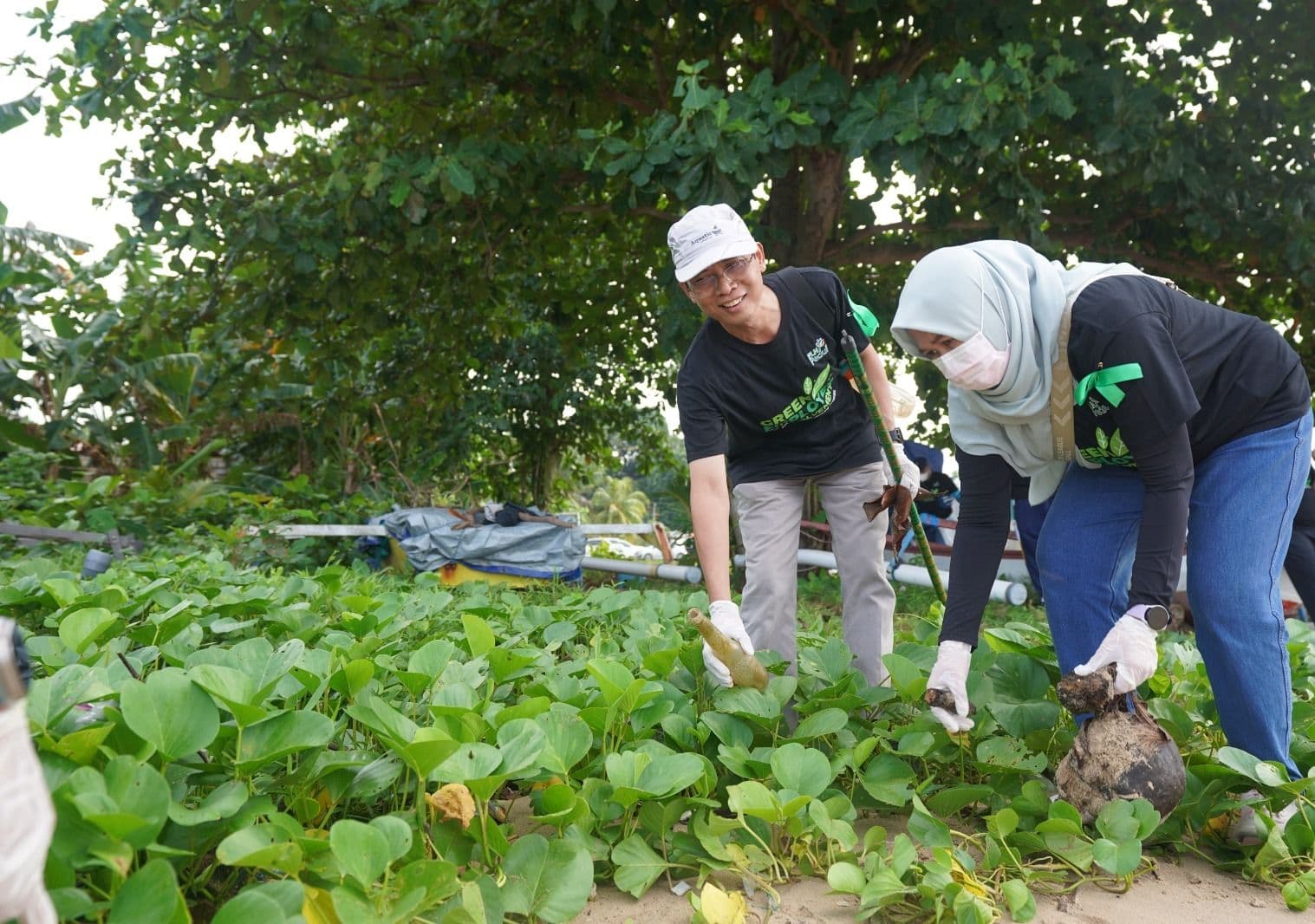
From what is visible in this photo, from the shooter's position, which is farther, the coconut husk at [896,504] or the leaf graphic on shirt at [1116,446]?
the coconut husk at [896,504]

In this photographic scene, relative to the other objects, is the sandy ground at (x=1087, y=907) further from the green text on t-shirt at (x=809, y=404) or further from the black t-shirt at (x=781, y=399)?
the green text on t-shirt at (x=809, y=404)

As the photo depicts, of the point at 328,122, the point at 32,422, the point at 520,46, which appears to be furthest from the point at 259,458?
the point at 520,46

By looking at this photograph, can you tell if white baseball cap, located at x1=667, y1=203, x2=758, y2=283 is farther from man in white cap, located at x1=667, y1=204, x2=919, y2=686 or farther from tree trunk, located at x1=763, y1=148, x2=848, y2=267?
tree trunk, located at x1=763, y1=148, x2=848, y2=267

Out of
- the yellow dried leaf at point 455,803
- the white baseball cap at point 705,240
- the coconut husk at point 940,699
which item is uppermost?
the white baseball cap at point 705,240

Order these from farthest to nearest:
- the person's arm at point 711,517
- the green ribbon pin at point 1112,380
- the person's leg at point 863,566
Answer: the person's leg at point 863,566, the person's arm at point 711,517, the green ribbon pin at point 1112,380

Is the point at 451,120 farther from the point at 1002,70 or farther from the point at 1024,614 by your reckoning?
the point at 1024,614

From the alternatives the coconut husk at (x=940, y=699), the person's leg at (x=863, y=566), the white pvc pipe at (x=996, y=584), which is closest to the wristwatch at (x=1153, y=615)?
the coconut husk at (x=940, y=699)

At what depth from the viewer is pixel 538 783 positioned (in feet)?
7.39

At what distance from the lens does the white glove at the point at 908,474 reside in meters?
3.04

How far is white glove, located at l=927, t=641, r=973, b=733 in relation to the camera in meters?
2.37

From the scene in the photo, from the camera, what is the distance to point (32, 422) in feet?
35.3

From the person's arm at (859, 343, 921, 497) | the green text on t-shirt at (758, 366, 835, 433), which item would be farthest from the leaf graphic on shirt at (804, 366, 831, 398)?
the person's arm at (859, 343, 921, 497)

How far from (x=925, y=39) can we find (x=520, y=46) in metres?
2.64

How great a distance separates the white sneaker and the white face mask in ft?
3.43
